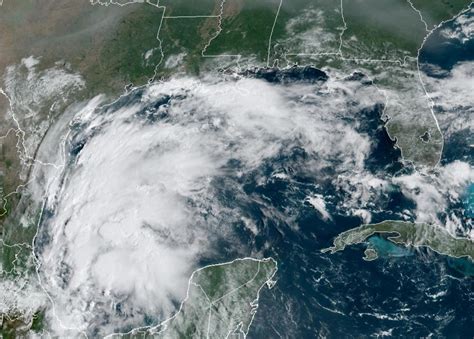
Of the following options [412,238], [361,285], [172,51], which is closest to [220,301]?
[361,285]

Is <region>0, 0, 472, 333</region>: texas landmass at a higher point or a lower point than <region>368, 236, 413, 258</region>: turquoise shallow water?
higher

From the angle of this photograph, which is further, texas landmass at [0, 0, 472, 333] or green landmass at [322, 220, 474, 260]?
texas landmass at [0, 0, 472, 333]

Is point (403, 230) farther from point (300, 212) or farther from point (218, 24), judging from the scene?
point (218, 24)

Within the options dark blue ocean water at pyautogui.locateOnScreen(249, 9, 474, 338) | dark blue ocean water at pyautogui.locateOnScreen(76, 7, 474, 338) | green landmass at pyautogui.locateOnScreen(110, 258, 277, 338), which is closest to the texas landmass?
dark blue ocean water at pyautogui.locateOnScreen(76, 7, 474, 338)

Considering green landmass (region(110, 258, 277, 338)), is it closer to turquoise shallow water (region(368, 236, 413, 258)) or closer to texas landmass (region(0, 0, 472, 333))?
turquoise shallow water (region(368, 236, 413, 258))

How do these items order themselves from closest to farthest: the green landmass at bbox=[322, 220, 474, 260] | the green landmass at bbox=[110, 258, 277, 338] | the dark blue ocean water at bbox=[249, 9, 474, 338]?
the dark blue ocean water at bbox=[249, 9, 474, 338]
the green landmass at bbox=[322, 220, 474, 260]
the green landmass at bbox=[110, 258, 277, 338]

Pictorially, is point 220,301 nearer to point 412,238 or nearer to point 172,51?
point 412,238

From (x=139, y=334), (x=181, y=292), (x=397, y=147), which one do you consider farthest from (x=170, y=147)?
(x=397, y=147)
